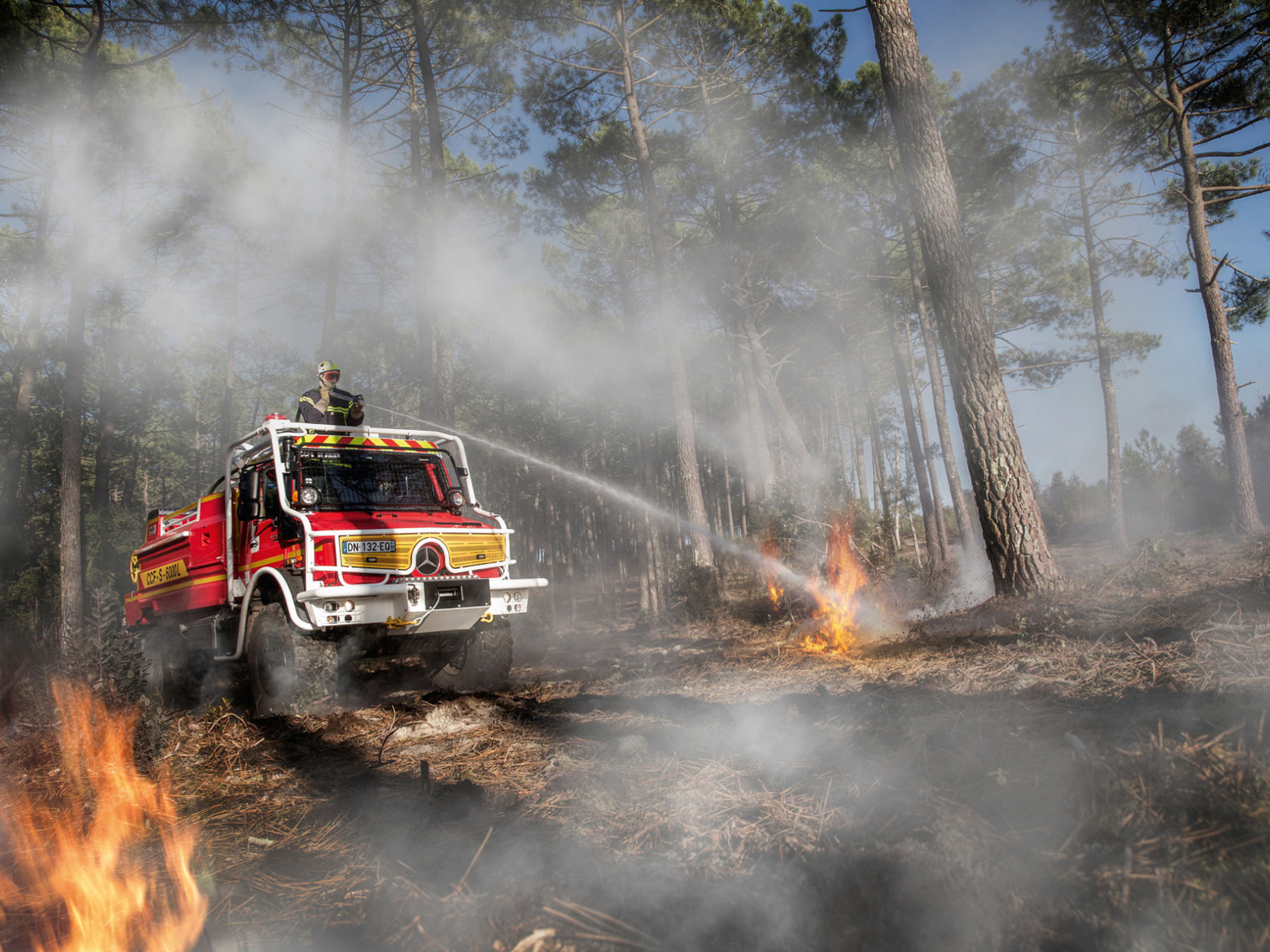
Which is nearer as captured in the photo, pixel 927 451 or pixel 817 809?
pixel 817 809

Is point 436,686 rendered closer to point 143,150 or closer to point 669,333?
point 669,333

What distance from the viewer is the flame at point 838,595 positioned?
709 centimetres

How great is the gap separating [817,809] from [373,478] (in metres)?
5.62

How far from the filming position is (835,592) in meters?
8.88

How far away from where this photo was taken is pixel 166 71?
56.5 ft

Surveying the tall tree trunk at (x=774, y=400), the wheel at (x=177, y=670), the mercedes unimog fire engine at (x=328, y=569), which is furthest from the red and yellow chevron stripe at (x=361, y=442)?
the tall tree trunk at (x=774, y=400)

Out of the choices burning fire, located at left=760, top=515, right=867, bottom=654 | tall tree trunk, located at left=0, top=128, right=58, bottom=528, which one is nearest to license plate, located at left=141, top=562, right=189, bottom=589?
burning fire, located at left=760, top=515, right=867, bottom=654

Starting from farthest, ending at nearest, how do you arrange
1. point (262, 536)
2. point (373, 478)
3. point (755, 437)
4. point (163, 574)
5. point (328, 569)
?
point (755, 437) < point (163, 574) < point (373, 478) < point (262, 536) < point (328, 569)

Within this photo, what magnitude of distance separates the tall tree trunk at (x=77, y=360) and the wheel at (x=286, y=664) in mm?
7950

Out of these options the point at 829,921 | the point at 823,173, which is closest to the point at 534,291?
the point at 823,173

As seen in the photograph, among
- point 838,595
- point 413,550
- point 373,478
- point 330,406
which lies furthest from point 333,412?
point 838,595

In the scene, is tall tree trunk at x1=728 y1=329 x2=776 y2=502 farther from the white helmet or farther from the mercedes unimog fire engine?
the white helmet

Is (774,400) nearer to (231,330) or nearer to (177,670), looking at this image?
(177,670)

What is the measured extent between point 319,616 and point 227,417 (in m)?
22.9
